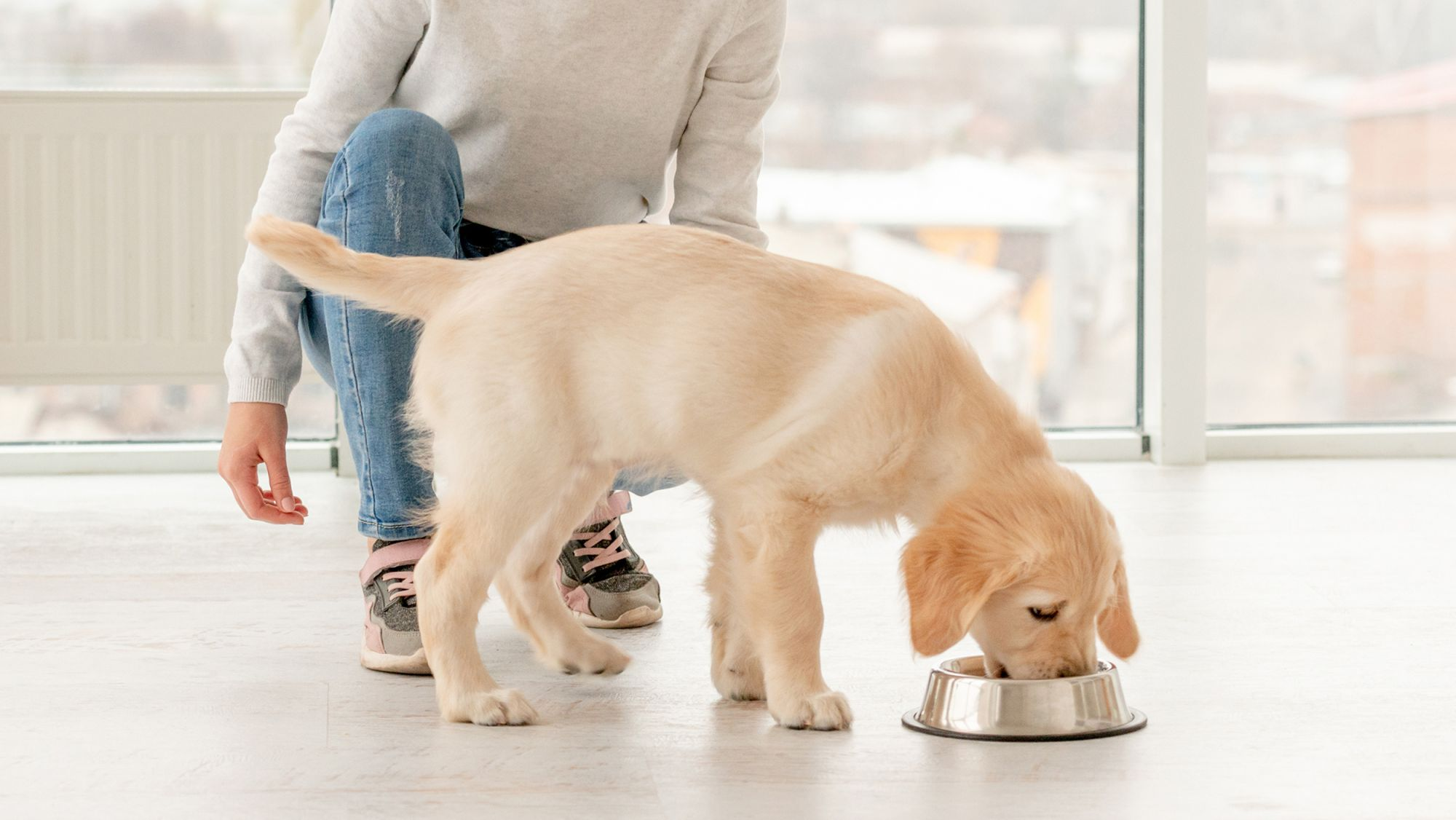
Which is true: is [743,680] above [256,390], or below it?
below

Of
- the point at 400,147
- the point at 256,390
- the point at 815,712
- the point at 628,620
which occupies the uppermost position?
the point at 400,147

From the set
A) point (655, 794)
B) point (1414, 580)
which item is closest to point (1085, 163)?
point (1414, 580)

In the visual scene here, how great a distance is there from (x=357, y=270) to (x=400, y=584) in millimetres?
428

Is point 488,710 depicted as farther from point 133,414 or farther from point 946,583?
point 133,414

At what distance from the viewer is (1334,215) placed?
158 inches

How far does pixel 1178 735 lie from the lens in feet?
4.87

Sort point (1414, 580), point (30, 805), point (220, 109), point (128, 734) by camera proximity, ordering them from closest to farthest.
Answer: point (30, 805)
point (128, 734)
point (1414, 580)
point (220, 109)

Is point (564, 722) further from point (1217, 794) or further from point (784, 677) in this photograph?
point (1217, 794)

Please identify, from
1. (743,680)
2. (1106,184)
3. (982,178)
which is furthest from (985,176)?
(743,680)

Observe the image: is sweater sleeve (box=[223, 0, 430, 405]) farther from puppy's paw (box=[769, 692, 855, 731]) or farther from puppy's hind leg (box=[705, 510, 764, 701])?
puppy's paw (box=[769, 692, 855, 731])

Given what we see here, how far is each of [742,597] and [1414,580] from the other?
1264mm

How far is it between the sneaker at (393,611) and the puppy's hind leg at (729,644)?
33 cm

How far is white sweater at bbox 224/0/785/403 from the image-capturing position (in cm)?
192

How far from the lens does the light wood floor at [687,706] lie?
1.29m
